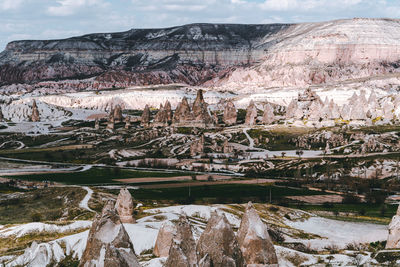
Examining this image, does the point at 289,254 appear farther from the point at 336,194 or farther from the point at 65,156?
the point at 65,156

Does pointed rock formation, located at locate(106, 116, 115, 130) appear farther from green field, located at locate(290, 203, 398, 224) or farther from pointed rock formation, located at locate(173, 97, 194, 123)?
green field, located at locate(290, 203, 398, 224)

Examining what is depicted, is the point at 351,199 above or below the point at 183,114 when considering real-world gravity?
above

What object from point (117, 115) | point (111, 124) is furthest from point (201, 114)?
point (117, 115)

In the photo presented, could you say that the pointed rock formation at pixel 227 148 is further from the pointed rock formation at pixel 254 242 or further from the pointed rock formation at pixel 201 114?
the pointed rock formation at pixel 254 242

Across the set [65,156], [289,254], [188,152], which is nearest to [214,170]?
[188,152]

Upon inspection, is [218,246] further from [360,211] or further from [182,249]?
[360,211]

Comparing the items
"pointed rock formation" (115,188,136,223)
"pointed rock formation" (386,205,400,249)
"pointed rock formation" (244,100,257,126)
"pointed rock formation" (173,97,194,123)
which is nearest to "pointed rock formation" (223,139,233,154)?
"pointed rock formation" (244,100,257,126)
